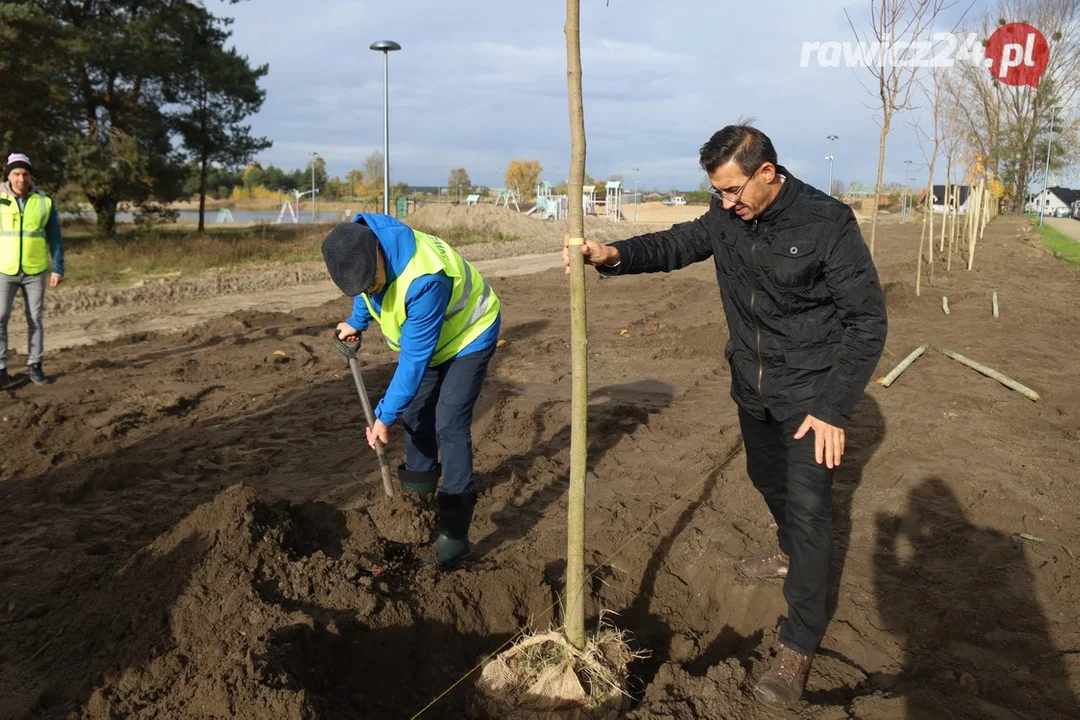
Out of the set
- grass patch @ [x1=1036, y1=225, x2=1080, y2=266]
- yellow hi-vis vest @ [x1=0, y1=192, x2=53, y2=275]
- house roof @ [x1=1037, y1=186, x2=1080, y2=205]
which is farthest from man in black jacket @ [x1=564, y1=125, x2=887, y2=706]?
house roof @ [x1=1037, y1=186, x2=1080, y2=205]

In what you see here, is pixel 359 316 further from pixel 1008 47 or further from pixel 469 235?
pixel 469 235

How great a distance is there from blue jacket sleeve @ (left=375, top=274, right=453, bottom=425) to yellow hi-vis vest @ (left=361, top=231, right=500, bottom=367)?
49 mm

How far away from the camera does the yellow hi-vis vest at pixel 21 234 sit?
7.32 meters

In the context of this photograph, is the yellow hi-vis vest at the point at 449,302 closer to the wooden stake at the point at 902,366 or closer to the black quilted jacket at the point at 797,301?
the black quilted jacket at the point at 797,301

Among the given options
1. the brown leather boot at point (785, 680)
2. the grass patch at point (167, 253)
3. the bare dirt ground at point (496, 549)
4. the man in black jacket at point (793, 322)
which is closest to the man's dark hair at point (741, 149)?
the man in black jacket at point (793, 322)

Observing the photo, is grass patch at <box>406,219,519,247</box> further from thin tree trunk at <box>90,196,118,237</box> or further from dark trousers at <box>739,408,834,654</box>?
dark trousers at <box>739,408,834,654</box>

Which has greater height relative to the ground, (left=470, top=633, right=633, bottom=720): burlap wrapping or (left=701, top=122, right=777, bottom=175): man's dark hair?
(left=701, top=122, right=777, bottom=175): man's dark hair

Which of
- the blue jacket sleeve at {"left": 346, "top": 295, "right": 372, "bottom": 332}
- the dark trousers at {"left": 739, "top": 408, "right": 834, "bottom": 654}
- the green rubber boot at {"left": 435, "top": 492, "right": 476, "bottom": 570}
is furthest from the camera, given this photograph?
the blue jacket sleeve at {"left": 346, "top": 295, "right": 372, "bottom": 332}

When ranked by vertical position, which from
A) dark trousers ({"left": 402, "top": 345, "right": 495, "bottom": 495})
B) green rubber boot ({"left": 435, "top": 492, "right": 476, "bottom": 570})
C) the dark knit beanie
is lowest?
green rubber boot ({"left": 435, "top": 492, "right": 476, "bottom": 570})

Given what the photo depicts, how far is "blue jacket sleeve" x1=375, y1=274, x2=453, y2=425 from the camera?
356 centimetres

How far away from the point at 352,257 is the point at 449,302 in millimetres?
562

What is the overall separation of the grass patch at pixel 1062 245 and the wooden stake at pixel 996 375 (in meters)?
14.5

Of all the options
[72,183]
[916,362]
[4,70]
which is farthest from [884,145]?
[72,183]

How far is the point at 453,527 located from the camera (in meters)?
3.96
